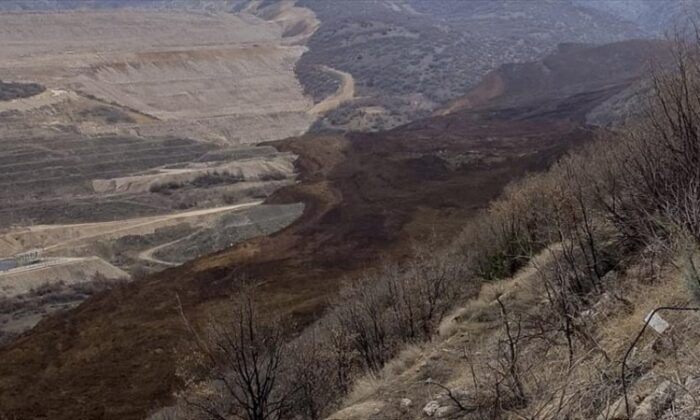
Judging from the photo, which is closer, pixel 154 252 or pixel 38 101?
pixel 154 252

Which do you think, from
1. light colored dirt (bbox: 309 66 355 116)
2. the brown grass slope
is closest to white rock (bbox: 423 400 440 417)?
the brown grass slope

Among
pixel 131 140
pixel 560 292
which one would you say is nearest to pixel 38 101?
pixel 131 140

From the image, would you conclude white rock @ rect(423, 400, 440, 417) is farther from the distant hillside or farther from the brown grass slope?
the distant hillside

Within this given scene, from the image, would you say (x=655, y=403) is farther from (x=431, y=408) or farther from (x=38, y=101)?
(x=38, y=101)

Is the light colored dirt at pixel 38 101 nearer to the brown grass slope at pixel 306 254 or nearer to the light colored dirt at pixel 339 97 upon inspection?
the light colored dirt at pixel 339 97

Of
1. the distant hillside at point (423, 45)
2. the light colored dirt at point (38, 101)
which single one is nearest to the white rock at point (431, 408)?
the distant hillside at point (423, 45)
